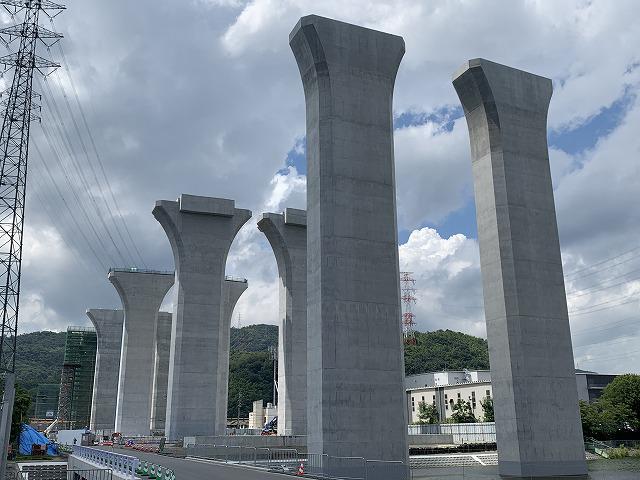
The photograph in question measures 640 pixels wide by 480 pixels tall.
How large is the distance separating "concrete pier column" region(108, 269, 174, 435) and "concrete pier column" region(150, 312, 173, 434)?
1891 cm

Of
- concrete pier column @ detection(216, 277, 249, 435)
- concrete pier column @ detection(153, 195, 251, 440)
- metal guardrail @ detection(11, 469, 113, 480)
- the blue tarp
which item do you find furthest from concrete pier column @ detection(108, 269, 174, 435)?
metal guardrail @ detection(11, 469, 113, 480)

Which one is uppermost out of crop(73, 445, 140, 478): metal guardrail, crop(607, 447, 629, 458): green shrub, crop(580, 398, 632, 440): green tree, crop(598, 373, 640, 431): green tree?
crop(598, 373, 640, 431): green tree

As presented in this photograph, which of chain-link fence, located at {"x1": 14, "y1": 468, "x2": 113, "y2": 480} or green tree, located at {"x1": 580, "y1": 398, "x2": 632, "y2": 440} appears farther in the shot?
green tree, located at {"x1": 580, "y1": 398, "x2": 632, "y2": 440}

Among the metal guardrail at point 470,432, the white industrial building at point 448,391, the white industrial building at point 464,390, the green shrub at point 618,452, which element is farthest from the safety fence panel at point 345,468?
the white industrial building at point 464,390

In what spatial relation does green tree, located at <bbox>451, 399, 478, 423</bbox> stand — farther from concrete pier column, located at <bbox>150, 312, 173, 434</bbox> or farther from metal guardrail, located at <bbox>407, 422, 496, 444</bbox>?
concrete pier column, located at <bbox>150, 312, 173, 434</bbox>

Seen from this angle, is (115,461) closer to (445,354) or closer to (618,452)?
(618,452)

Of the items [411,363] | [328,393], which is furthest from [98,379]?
[411,363]

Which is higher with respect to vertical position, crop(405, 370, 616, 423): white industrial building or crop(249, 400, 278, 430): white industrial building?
crop(405, 370, 616, 423): white industrial building

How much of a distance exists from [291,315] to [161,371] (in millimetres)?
42175

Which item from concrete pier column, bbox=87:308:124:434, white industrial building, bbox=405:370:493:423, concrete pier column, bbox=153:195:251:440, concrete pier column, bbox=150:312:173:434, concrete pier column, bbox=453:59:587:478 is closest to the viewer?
concrete pier column, bbox=453:59:587:478

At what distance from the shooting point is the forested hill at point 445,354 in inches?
5453

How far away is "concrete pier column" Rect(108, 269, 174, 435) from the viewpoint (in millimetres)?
65213

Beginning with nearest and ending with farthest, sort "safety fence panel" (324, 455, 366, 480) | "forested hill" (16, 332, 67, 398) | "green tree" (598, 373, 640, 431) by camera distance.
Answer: "safety fence panel" (324, 455, 366, 480) → "green tree" (598, 373, 640, 431) → "forested hill" (16, 332, 67, 398)

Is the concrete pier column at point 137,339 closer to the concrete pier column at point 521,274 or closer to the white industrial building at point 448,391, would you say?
the white industrial building at point 448,391
